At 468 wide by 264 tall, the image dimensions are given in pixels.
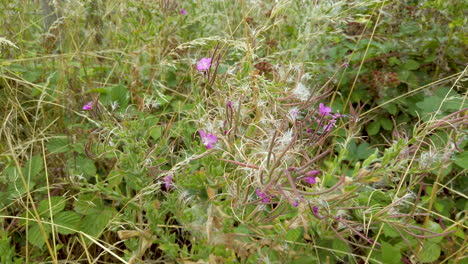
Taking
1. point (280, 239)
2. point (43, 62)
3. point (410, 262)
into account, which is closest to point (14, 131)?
point (43, 62)

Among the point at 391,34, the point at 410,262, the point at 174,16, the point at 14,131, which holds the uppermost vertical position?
the point at 174,16

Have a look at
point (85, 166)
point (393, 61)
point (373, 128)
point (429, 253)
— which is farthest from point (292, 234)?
point (393, 61)

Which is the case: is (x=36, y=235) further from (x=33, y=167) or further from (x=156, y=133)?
(x=156, y=133)

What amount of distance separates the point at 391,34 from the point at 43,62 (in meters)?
1.76

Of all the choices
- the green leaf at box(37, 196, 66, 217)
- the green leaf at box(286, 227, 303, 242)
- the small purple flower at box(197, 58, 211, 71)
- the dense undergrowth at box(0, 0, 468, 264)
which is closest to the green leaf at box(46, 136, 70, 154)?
the dense undergrowth at box(0, 0, 468, 264)

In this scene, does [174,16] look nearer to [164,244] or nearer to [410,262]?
[164,244]

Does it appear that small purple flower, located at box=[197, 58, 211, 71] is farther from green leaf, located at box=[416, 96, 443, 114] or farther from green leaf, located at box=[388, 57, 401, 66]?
green leaf, located at box=[388, 57, 401, 66]

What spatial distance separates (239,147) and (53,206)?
698 mm

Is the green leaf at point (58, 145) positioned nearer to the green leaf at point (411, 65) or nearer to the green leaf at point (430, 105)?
the green leaf at point (430, 105)

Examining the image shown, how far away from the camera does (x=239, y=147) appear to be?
1.14 meters

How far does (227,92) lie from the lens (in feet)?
4.13

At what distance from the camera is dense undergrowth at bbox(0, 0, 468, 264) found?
1090mm

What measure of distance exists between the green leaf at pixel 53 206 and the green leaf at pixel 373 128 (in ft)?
4.14

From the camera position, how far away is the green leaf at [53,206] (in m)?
1.43
